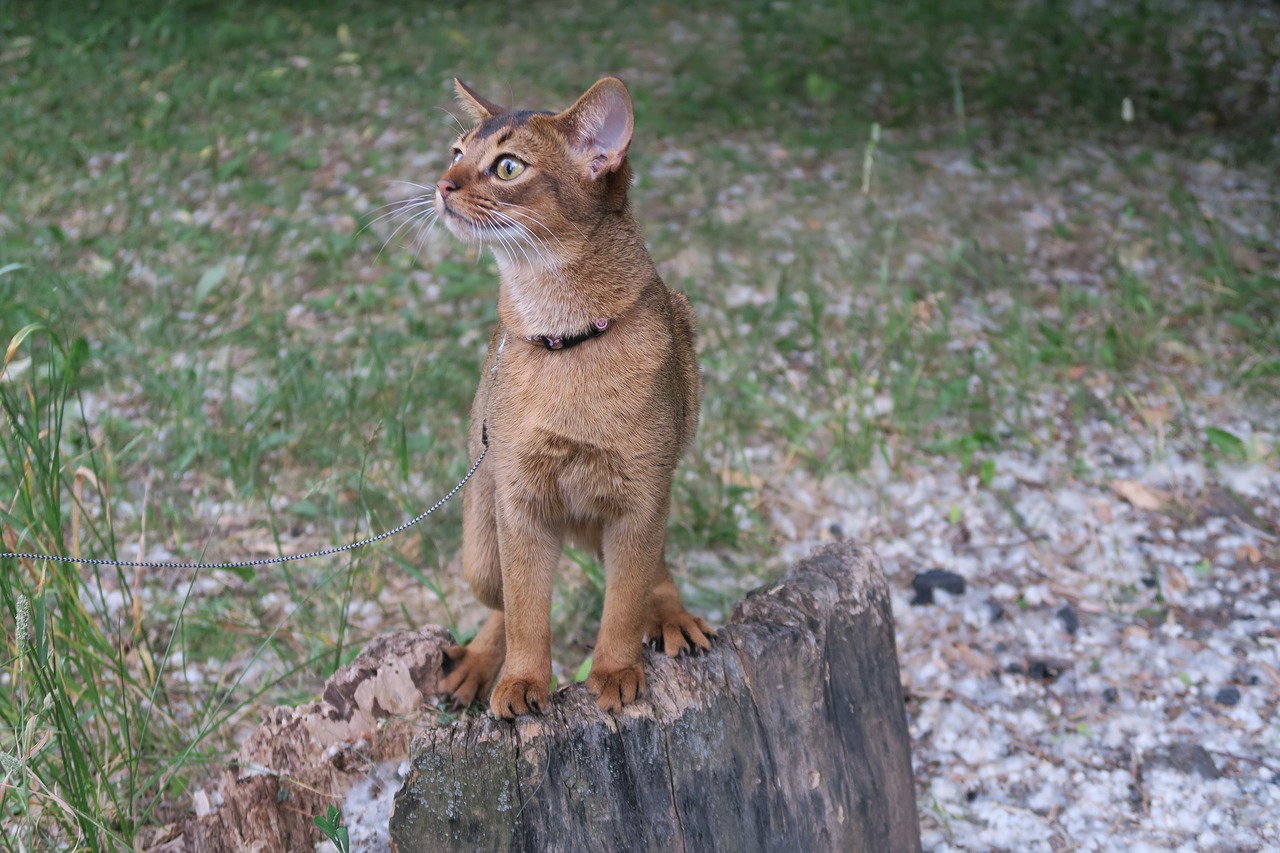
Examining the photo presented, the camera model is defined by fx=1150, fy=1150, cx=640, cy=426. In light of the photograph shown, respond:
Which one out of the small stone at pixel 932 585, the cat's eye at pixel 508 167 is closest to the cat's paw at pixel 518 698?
the cat's eye at pixel 508 167

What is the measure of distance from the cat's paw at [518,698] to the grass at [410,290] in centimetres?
66

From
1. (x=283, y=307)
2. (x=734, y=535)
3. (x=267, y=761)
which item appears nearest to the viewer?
(x=267, y=761)

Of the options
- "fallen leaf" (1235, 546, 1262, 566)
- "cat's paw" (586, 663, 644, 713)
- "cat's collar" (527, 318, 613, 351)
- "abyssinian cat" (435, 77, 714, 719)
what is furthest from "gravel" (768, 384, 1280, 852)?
"cat's collar" (527, 318, 613, 351)

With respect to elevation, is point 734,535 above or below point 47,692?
below

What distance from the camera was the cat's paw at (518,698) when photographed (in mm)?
2502

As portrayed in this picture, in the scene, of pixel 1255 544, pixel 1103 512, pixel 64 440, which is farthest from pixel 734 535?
pixel 64 440

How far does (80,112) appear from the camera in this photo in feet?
24.9

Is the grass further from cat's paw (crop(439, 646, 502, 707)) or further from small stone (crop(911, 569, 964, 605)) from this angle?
small stone (crop(911, 569, 964, 605))

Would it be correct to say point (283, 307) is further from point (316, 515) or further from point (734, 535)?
point (734, 535)

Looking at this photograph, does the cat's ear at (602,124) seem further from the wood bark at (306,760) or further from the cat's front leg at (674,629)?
the wood bark at (306,760)

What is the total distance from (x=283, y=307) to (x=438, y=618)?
240 cm

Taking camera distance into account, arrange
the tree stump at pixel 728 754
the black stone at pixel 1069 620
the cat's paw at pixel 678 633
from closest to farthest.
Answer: the tree stump at pixel 728 754 < the cat's paw at pixel 678 633 < the black stone at pixel 1069 620

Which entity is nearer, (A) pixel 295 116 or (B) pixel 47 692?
(B) pixel 47 692

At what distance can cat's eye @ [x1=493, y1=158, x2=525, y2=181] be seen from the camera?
260cm
